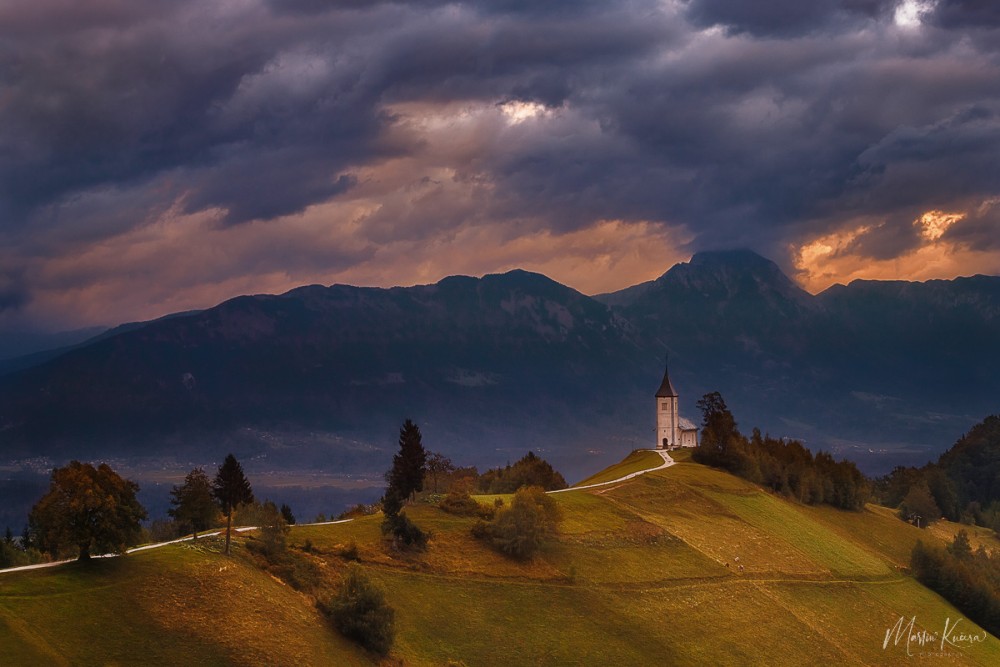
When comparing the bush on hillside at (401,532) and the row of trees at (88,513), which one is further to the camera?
the bush on hillside at (401,532)

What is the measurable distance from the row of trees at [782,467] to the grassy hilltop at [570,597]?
9462 mm

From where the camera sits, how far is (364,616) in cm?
7662

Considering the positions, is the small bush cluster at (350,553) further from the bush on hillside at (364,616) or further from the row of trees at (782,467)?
the row of trees at (782,467)

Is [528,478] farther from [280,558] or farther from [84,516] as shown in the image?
[84,516]

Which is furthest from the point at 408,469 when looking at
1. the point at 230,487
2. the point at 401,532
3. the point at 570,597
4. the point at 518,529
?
the point at 230,487

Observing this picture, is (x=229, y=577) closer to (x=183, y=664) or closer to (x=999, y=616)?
(x=183, y=664)

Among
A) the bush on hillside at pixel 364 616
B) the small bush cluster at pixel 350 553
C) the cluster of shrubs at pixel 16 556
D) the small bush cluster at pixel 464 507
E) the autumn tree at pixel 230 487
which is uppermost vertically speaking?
the autumn tree at pixel 230 487

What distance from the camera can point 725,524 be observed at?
136m

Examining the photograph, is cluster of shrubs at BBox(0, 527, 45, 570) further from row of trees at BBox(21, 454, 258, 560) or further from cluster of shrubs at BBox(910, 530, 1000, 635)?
cluster of shrubs at BBox(910, 530, 1000, 635)

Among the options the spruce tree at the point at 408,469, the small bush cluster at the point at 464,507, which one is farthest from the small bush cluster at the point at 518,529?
the spruce tree at the point at 408,469

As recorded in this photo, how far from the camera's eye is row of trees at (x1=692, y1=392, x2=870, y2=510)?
16988 cm

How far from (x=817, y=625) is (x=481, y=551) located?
1494 inches

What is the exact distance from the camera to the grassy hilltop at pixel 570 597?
220 feet

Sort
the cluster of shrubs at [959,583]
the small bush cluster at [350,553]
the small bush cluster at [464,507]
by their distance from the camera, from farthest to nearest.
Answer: the cluster of shrubs at [959,583], the small bush cluster at [464,507], the small bush cluster at [350,553]
